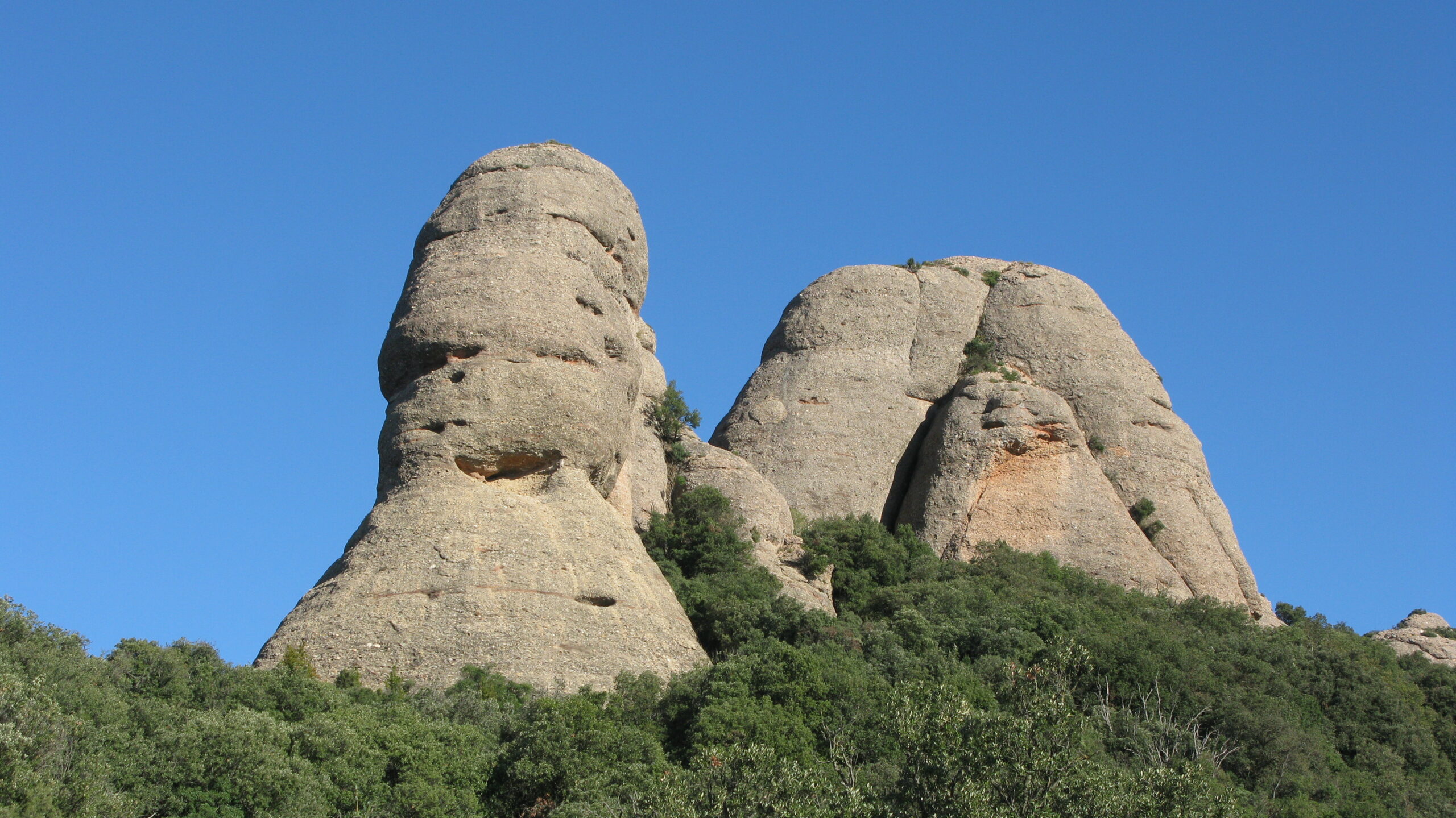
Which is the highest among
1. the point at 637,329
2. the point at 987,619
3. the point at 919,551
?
the point at 637,329

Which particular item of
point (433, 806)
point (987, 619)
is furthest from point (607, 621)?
point (987, 619)

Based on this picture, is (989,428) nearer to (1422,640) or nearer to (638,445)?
(638,445)

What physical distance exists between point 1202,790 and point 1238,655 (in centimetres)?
1568

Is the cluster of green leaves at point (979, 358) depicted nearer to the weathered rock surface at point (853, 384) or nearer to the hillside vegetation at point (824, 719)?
the weathered rock surface at point (853, 384)

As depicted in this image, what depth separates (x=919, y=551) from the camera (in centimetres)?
3859

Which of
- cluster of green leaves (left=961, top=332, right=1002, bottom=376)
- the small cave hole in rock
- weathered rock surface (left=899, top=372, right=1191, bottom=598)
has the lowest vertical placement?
the small cave hole in rock

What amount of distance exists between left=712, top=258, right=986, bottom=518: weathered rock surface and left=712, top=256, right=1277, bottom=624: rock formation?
48 mm

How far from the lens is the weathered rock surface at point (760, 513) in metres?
35.0

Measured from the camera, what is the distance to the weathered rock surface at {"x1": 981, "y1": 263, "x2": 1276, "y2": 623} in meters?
40.7

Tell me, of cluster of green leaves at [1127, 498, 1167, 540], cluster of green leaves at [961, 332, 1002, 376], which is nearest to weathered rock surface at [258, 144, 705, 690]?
cluster of green leaves at [961, 332, 1002, 376]

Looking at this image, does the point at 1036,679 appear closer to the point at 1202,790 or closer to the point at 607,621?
the point at 1202,790

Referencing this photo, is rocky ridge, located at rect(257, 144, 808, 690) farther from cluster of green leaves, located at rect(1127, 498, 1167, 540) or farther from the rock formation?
cluster of green leaves, located at rect(1127, 498, 1167, 540)

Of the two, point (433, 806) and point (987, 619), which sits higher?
point (987, 619)

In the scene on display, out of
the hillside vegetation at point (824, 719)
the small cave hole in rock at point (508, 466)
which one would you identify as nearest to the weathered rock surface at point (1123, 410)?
the hillside vegetation at point (824, 719)
